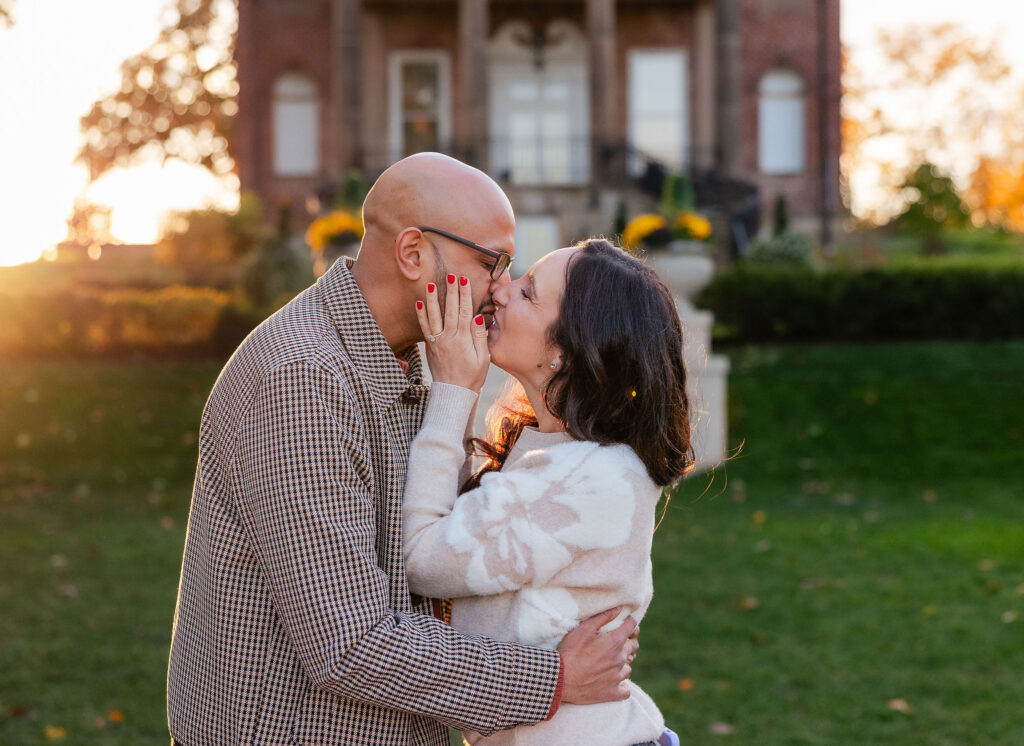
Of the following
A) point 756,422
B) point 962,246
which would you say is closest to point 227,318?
point 756,422

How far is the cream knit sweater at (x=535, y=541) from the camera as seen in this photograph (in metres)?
2.29

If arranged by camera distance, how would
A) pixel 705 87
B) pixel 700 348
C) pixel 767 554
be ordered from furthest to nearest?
pixel 705 87, pixel 767 554, pixel 700 348

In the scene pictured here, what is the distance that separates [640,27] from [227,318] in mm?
12883

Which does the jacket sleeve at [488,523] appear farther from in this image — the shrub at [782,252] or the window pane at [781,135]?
the window pane at [781,135]

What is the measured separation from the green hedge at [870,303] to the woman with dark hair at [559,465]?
1267cm

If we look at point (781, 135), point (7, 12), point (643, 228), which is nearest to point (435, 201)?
point (7, 12)

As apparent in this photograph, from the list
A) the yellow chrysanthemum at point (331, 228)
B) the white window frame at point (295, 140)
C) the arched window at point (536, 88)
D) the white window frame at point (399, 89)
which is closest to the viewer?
the yellow chrysanthemum at point (331, 228)

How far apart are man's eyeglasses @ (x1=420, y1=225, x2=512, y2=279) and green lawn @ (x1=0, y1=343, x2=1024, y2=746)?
95 centimetres

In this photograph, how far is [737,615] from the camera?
688 cm

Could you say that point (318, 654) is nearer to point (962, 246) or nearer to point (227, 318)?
point (227, 318)

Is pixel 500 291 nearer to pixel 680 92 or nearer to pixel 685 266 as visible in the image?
pixel 685 266

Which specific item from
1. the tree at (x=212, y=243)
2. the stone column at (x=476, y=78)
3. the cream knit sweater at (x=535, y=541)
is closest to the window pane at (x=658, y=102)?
the stone column at (x=476, y=78)

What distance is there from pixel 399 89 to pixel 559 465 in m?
22.1

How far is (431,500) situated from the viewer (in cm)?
233
